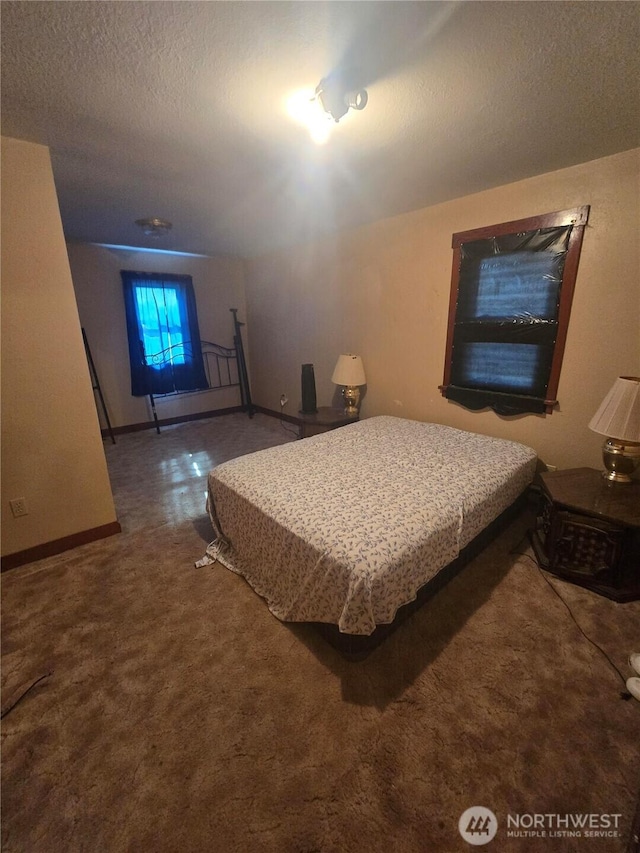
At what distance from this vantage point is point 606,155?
1850mm

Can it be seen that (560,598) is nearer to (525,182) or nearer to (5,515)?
(525,182)

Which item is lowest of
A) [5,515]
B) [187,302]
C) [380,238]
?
[5,515]

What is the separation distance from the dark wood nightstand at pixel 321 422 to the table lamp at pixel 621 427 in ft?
6.24

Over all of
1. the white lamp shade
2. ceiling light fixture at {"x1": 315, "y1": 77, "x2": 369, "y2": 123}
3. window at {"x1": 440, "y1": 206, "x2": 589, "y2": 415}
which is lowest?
the white lamp shade

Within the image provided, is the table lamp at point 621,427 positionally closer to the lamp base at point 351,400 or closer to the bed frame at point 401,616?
the bed frame at point 401,616

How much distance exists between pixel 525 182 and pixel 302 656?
311cm

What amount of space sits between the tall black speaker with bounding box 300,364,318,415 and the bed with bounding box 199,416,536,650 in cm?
111

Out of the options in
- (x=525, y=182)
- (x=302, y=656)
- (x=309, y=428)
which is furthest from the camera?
Answer: (x=309, y=428)

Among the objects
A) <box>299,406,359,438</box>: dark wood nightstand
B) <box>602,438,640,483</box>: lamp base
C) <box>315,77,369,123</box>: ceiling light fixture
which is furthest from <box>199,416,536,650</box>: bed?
<box>315,77,369,123</box>: ceiling light fixture

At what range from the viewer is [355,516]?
1.43 meters

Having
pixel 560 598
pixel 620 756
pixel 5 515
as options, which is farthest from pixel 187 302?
pixel 620 756

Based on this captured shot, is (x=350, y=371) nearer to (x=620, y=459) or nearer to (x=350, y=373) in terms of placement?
(x=350, y=373)

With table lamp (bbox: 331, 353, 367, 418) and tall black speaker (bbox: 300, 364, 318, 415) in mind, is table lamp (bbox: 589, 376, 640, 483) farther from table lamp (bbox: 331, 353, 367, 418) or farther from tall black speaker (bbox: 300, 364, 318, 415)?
tall black speaker (bbox: 300, 364, 318, 415)

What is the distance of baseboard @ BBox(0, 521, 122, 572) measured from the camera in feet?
6.39
